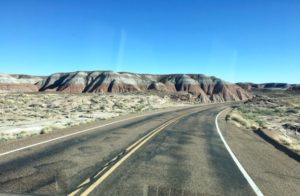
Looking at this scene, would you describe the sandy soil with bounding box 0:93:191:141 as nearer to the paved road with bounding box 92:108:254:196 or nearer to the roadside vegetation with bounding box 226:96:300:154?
the paved road with bounding box 92:108:254:196

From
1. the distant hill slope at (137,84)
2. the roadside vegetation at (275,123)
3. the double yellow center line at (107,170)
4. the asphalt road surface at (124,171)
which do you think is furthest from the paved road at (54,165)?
the distant hill slope at (137,84)

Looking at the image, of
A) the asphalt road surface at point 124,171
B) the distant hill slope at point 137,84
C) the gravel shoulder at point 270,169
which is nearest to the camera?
the asphalt road surface at point 124,171

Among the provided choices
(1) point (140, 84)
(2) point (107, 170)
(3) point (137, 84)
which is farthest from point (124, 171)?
(1) point (140, 84)

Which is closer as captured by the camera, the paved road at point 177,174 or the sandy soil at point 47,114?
the paved road at point 177,174

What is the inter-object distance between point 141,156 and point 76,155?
2.18 m

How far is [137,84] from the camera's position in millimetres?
147500

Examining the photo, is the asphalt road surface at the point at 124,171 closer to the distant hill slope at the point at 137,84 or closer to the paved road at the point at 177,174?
the paved road at the point at 177,174

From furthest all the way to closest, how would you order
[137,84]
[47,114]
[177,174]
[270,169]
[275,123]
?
[137,84] → [275,123] → [47,114] → [270,169] → [177,174]

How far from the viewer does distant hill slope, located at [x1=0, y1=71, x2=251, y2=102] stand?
462ft

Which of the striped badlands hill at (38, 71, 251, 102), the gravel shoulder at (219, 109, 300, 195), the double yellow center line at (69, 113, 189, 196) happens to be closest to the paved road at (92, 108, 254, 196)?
the double yellow center line at (69, 113, 189, 196)

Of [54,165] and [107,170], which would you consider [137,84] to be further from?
[107,170]

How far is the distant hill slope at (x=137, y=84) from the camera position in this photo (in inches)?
5540

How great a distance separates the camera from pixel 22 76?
171 meters

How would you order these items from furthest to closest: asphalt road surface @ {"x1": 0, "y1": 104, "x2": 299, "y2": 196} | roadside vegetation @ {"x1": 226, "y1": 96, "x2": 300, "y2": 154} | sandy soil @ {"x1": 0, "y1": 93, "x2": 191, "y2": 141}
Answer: sandy soil @ {"x1": 0, "y1": 93, "x2": 191, "y2": 141} < roadside vegetation @ {"x1": 226, "y1": 96, "x2": 300, "y2": 154} < asphalt road surface @ {"x1": 0, "y1": 104, "x2": 299, "y2": 196}
